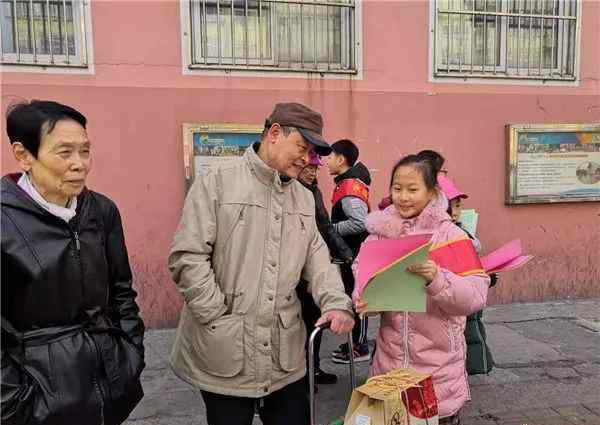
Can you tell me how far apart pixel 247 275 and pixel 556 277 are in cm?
517

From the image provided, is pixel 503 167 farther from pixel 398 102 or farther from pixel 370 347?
pixel 370 347

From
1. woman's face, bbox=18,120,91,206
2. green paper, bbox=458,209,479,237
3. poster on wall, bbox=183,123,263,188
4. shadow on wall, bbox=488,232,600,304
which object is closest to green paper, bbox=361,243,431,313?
woman's face, bbox=18,120,91,206

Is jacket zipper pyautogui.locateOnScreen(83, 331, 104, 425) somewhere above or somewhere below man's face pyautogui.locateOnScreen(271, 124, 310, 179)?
below

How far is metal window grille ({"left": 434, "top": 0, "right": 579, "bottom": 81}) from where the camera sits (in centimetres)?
594

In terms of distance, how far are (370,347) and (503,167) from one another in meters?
2.61

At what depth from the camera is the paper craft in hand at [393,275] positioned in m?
2.03

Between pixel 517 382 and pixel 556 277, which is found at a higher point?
pixel 556 277

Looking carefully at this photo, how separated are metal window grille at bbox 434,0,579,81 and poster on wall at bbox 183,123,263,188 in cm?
224

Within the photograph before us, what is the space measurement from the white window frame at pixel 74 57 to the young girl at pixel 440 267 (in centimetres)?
360

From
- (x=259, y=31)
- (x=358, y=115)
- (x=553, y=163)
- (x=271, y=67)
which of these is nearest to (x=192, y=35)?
(x=259, y=31)

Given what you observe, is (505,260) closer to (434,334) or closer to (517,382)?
(434,334)

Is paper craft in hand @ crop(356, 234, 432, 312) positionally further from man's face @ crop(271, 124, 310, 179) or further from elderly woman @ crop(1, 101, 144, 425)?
elderly woman @ crop(1, 101, 144, 425)

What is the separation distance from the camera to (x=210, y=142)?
5.16 metres

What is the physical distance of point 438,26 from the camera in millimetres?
5836
